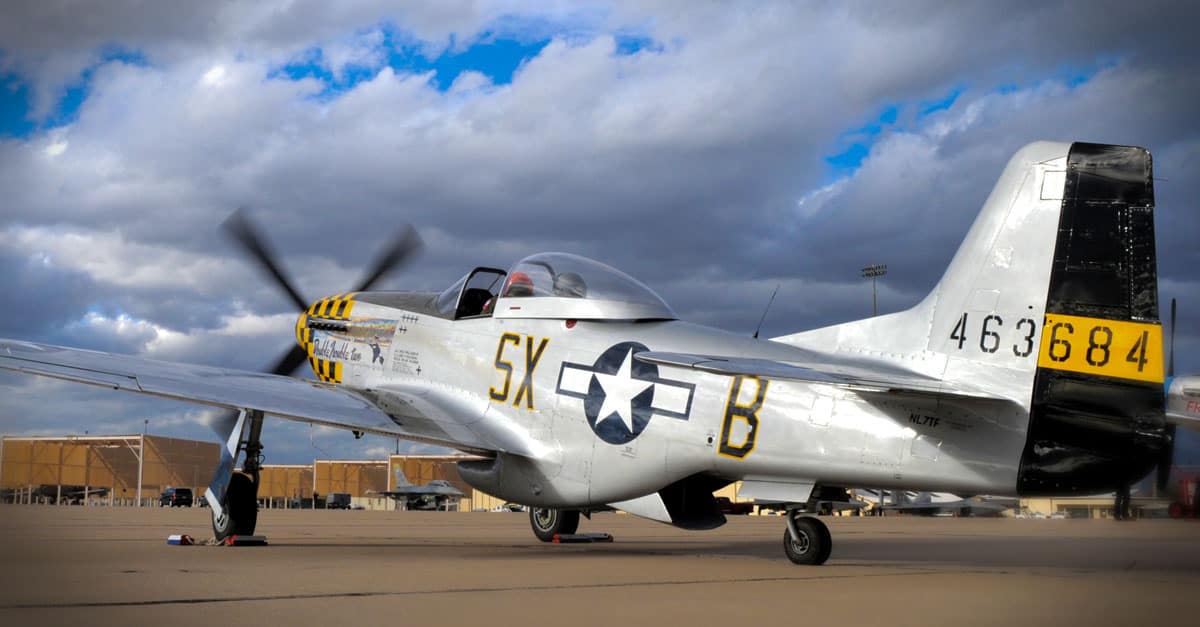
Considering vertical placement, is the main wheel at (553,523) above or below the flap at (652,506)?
below

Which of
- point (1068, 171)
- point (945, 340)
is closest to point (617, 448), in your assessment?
point (945, 340)

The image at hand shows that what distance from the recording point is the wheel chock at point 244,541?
420 inches

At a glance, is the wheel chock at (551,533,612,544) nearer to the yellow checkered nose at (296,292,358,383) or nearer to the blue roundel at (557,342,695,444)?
the yellow checkered nose at (296,292,358,383)

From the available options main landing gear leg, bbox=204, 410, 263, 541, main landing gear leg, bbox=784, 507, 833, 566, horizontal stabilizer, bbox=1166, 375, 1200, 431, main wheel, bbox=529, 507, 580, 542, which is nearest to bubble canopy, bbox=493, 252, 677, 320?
main landing gear leg, bbox=784, 507, 833, 566

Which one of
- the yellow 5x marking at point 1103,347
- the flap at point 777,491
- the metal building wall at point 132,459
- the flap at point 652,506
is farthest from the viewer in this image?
the metal building wall at point 132,459

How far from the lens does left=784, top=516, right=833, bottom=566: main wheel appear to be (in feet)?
28.7

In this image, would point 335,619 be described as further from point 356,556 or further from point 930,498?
point 930,498

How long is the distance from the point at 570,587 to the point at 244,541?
17.9 ft

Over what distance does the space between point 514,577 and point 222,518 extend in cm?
473

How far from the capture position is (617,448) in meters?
9.41

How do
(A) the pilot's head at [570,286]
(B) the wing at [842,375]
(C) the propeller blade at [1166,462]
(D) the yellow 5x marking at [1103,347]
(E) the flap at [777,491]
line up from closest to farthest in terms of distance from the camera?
(C) the propeller blade at [1166,462], (D) the yellow 5x marking at [1103,347], (B) the wing at [842,375], (E) the flap at [777,491], (A) the pilot's head at [570,286]

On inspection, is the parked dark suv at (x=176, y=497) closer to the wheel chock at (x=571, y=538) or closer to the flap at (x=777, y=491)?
the wheel chock at (x=571, y=538)

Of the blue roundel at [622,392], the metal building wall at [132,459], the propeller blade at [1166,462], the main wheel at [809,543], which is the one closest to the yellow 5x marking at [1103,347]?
the propeller blade at [1166,462]

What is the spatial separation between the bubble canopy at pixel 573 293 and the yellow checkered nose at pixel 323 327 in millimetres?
3270
